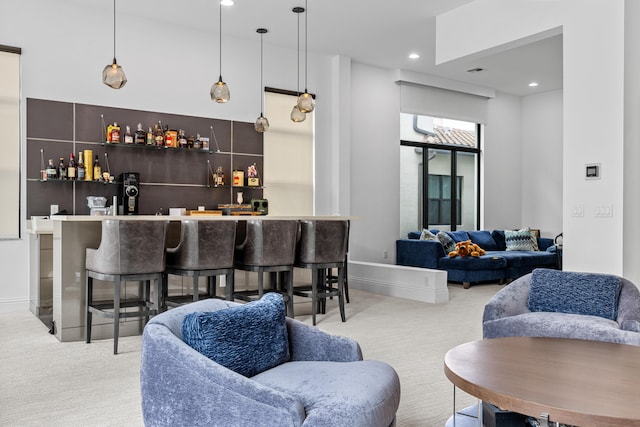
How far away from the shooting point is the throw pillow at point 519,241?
347 inches

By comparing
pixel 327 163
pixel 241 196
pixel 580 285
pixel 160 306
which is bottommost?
pixel 160 306

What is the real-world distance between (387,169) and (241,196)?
2693 mm

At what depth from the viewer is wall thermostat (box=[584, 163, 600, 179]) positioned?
4.57m

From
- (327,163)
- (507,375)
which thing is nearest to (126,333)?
(507,375)

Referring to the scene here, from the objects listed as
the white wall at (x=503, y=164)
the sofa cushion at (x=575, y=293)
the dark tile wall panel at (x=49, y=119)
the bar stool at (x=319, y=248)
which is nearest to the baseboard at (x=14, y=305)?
the dark tile wall panel at (x=49, y=119)

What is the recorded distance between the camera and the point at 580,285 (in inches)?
138

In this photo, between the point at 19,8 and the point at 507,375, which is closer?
the point at 507,375

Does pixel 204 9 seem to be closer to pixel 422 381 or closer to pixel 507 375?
pixel 422 381

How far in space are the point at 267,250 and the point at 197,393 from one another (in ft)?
9.92

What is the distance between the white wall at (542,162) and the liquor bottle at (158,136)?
23.0 ft

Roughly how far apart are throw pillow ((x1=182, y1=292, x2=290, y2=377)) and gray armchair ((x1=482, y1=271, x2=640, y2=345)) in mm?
1657

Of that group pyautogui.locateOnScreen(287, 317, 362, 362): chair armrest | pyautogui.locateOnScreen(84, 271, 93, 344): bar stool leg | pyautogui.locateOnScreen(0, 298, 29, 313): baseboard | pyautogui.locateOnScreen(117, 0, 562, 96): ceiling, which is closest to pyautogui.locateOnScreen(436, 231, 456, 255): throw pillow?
pyautogui.locateOnScreen(117, 0, 562, 96): ceiling

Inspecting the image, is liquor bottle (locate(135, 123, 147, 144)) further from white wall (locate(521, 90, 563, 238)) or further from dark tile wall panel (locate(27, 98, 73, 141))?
white wall (locate(521, 90, 563, 238))

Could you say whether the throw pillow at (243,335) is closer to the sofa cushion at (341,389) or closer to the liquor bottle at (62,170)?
the sofa cushion at (341,389)
